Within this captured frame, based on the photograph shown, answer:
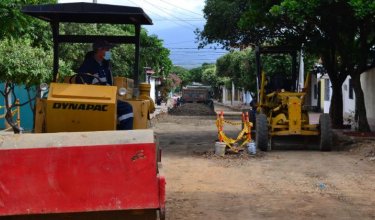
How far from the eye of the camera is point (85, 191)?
16.3ft

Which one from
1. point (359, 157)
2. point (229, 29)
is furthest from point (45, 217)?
point (229, 29)

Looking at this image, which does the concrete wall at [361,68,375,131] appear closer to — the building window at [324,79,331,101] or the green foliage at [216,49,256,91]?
the building window at [324,79,331,101]

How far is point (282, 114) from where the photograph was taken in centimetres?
1596

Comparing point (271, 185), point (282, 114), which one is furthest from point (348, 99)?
point (271, 185)

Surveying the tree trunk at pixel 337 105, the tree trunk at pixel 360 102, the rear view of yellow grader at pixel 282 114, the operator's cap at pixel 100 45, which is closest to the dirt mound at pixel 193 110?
the tree trunk at pixel 337 105

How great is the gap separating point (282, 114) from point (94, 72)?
9.53m

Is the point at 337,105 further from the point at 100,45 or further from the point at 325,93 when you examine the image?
the point at 325,93

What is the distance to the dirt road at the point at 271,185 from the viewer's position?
7.86 m

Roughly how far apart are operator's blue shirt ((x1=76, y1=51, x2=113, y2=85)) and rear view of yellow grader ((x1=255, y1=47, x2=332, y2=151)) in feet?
27.5

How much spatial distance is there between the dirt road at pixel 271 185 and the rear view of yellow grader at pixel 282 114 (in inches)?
20.1

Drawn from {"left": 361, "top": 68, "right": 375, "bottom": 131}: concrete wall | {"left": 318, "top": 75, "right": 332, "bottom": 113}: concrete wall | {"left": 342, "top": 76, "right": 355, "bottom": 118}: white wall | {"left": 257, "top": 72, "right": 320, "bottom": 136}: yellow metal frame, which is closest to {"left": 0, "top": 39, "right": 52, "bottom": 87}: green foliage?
{"left": 257, "top": 72, "right": 320, "bottom": 136}: yellow metal frame

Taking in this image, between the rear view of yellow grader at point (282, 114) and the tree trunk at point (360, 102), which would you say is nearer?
the rear view of yellow grader at point (282, 114)

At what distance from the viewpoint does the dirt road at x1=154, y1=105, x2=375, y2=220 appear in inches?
309

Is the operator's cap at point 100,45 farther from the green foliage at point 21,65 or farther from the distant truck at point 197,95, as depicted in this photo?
the distant truck at point 197,95
